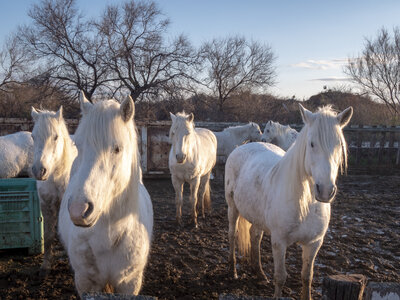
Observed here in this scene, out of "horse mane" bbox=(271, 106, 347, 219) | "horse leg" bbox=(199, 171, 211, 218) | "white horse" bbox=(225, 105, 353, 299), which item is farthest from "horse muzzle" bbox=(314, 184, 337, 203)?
"horse leg" bbox=(199, 171, 211, 218)

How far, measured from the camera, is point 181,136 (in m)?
5.99

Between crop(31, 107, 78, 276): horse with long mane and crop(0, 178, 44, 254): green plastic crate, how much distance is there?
61 cm

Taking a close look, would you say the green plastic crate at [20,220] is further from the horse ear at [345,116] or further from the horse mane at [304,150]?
the horse ear at [345,116]

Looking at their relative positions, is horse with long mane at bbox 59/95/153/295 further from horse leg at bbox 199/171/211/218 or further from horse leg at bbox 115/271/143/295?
horse leg at bbox 199/171/211/218

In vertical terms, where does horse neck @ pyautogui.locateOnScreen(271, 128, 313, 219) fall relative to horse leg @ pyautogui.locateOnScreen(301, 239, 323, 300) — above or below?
above

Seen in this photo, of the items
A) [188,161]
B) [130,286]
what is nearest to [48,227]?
[130,286]

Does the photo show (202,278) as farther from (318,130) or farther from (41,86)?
(41,86)

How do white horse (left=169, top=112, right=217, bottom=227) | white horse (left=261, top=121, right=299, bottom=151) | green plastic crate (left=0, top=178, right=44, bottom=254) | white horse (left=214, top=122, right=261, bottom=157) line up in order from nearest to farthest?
green plastic crate (left=0, top=178, right=44, bottom=254), white horse (left=169, top=112, right=217, bottom=227), white horse (left=261, top=121, right=299, bottom=151), white horse (left=214, top=122, right=261, bottom=157)

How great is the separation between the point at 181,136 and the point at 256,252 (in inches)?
106

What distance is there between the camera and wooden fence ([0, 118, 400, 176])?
1049cm

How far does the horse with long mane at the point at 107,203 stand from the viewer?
1.67m

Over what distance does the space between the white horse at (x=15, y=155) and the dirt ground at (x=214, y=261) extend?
2.63 meters

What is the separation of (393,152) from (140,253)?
14.5 meters

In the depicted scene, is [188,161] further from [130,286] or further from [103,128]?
[103,128]
